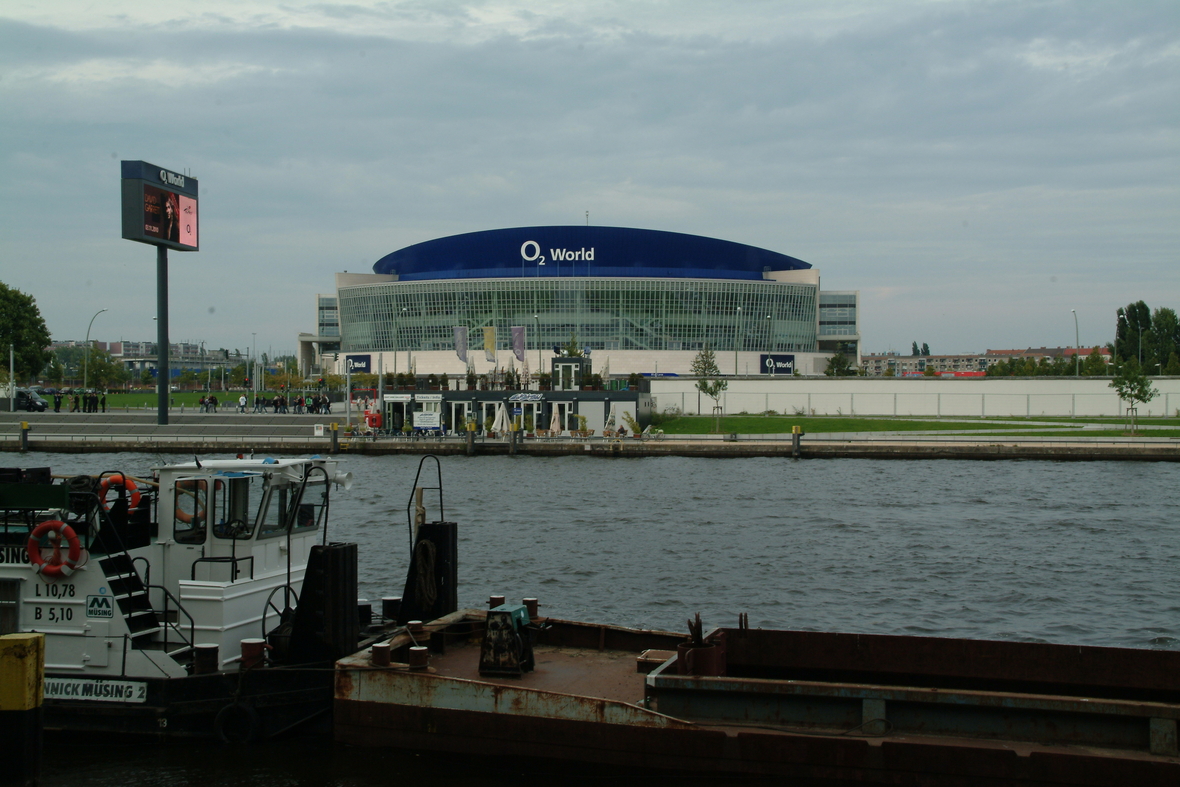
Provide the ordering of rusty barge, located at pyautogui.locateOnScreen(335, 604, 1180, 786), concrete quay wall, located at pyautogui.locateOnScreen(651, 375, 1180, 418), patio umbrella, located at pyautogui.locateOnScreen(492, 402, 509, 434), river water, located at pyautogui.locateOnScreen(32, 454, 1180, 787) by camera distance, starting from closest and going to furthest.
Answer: rusty barge, located at pyautogui.locateOnScreen(335, 604, 1180, 786), river water, located at pyautogui.locateOnScreen(32, 454, 1180, 787), patio umbrella, located at pyautogui.locateOnScreen(492, 402, 509, 434), concrete quay wall, located at pyautogui.locateOnScreen(651, 375, 1180, 418)

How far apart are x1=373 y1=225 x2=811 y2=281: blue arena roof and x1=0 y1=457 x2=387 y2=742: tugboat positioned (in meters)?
126

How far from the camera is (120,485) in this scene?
45.0ft

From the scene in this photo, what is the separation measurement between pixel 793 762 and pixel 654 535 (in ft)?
69.7

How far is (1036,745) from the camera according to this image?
10609 mm

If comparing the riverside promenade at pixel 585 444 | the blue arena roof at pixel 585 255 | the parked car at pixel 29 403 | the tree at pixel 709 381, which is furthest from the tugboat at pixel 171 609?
the blue arena roof at pixel 585 255

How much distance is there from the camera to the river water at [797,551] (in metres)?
20.5

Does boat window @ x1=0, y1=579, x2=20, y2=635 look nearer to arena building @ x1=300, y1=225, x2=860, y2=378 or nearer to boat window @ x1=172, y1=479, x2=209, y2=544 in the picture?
boat window @ x1=172, y1=479, x2=209, y2=544

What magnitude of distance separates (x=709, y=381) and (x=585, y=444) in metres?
30.9

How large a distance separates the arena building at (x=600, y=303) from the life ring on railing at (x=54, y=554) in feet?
386

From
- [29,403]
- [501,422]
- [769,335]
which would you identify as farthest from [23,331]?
[769,335]

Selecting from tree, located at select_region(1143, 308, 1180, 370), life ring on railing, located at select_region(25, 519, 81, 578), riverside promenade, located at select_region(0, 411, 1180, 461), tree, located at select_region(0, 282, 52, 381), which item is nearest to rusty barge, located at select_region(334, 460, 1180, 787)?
life ring on railing, located at select_region(25, 519, 81, 578)

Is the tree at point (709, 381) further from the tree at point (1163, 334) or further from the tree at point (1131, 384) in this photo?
the tree at point (1163, 334)

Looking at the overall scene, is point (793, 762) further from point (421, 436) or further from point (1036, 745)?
point (421, 436)

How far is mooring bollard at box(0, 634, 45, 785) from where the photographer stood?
372 inches
